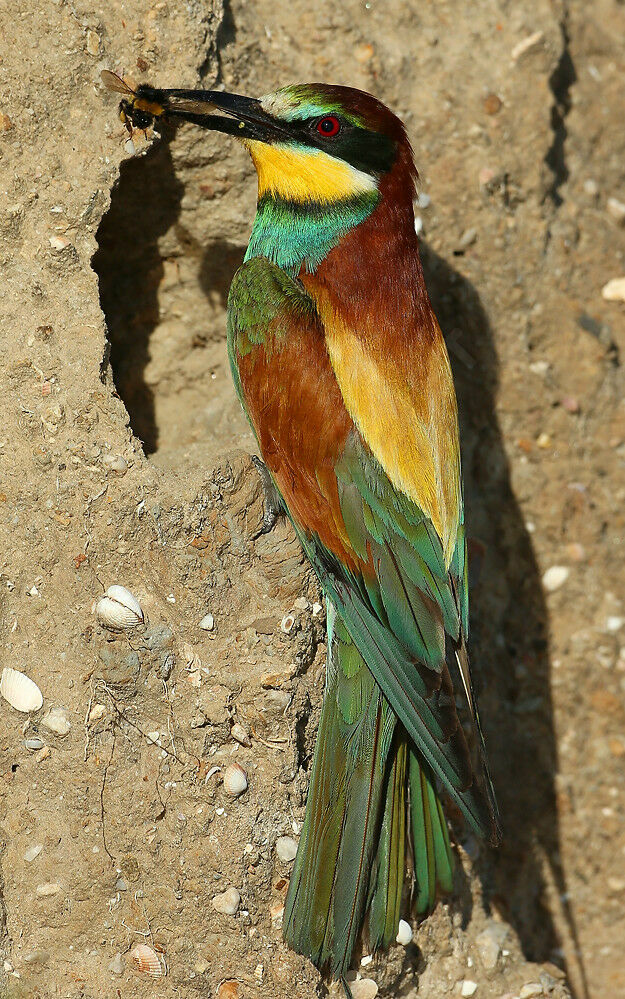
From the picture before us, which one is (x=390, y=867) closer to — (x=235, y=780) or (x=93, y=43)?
(x=235, y=780)

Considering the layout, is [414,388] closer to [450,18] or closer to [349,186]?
[349,186]

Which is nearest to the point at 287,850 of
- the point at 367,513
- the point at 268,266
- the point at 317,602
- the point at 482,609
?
the point at 317,602

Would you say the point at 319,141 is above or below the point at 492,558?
above

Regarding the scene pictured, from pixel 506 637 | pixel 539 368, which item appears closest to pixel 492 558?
pixel 506 637

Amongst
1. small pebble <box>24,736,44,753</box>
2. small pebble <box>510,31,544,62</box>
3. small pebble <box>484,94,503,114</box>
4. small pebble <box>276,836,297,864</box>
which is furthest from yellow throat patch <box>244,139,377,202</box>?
small pebble <box>276,836,297,864</box>

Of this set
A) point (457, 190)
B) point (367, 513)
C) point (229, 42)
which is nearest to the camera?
point (367, 513)

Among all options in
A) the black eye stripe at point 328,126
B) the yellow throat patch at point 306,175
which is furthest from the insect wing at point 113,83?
the black eye stripe at point 328,126
